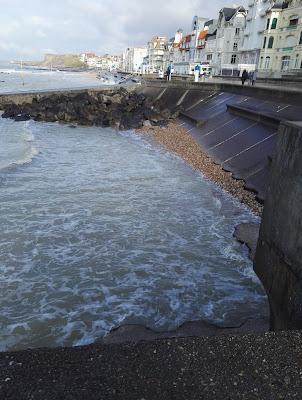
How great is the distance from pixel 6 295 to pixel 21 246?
194 cm

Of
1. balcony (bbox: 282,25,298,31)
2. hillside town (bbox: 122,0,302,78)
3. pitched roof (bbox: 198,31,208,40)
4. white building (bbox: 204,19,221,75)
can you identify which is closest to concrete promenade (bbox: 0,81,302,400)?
hillside town (bbox: 122,0,302,78)

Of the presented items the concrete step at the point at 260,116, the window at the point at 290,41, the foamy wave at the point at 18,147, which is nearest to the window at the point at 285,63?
the window at the point at 290,41

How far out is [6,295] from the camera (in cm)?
658

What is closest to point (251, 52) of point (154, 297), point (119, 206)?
point (119, 206)

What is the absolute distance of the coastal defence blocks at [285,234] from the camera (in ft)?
15.8

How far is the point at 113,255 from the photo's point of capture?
8.20 metres

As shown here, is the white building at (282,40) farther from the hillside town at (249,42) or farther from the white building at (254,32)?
the white building at (254,32)

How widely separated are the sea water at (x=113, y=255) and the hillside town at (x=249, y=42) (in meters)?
31.6

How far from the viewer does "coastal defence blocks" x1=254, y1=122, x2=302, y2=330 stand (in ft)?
15.8

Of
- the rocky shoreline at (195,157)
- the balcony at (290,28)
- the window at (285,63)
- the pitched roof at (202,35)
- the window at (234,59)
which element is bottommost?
the rocky shoreline at (195,157)

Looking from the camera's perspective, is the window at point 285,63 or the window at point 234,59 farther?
the window at point 234,59

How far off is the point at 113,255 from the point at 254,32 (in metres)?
60.1

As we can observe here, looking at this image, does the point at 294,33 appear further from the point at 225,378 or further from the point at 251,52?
the point at 225,378

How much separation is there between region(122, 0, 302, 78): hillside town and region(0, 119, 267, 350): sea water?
104 feet
